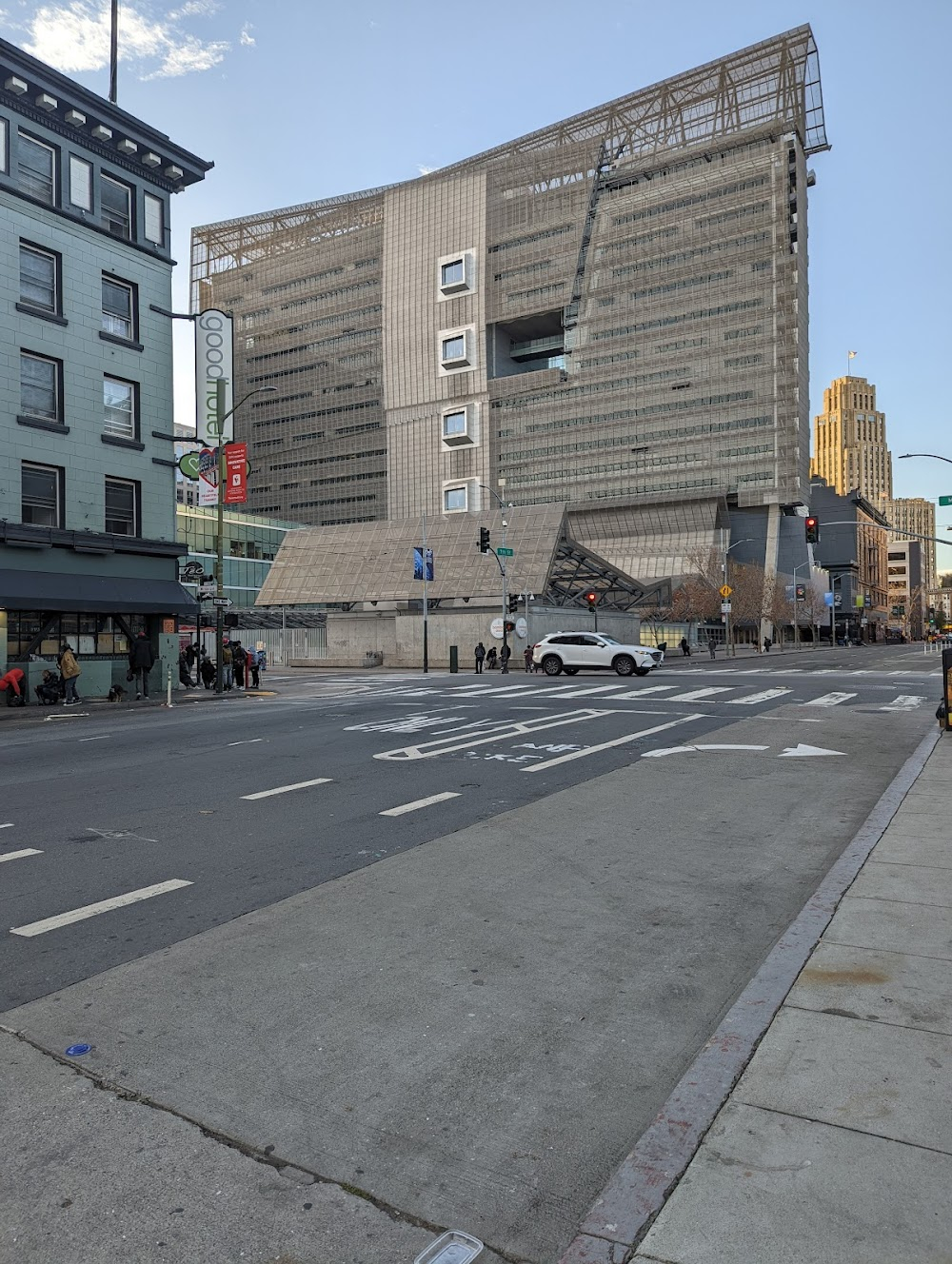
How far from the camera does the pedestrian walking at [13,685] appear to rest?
24.4 metres

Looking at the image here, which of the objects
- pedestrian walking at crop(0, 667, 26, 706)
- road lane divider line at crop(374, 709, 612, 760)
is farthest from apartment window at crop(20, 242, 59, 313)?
road lane divider line at crop(374, 709, 612, 760)

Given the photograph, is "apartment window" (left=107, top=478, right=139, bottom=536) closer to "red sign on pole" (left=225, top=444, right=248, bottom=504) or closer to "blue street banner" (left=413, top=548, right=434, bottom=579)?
"red sign on pole" (left=225, top=444, right=248, bottom=504)

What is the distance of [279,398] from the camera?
486 ft

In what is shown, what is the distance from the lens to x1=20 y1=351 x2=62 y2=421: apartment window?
2627 centimetres

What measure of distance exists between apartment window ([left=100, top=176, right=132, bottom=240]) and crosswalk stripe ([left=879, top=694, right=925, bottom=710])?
1090 inches

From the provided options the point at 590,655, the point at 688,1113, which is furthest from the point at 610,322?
the point at 688,1113

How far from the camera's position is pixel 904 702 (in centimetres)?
2205

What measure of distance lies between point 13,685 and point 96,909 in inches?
842

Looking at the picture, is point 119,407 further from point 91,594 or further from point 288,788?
point 288,788

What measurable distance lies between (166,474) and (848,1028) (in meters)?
30.2

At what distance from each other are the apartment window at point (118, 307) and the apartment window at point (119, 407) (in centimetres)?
159

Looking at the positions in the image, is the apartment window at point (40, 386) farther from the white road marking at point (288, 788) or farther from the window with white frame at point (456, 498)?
the window with white frame at point (456, 498)

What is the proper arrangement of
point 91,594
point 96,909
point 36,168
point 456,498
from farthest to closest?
point 456,498, point 91,594, point 36,168, point 96,909

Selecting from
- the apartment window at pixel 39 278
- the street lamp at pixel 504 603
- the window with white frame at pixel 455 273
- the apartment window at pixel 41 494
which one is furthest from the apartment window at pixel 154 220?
the window with white frame at pixel 455 273
